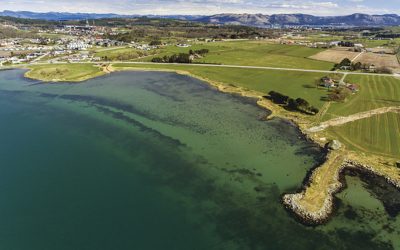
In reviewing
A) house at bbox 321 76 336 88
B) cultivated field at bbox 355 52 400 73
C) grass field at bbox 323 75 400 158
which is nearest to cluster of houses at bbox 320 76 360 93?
house at bbox 321 76 336 88

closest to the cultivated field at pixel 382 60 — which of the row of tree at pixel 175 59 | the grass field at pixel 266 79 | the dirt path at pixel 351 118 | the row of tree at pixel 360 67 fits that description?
the row of tree at pixel 360 67

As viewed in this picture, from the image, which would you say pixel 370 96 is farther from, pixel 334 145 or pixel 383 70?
pixel 383 70

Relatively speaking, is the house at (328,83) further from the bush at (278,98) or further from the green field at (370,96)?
the bush at (278,98)

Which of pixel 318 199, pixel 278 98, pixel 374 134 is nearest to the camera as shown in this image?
pixel 318 199

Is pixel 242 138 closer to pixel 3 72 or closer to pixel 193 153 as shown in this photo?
pixel 193 153

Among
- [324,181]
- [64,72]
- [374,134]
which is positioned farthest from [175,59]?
[324,181]

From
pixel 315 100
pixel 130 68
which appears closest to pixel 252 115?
pixel 315 100
